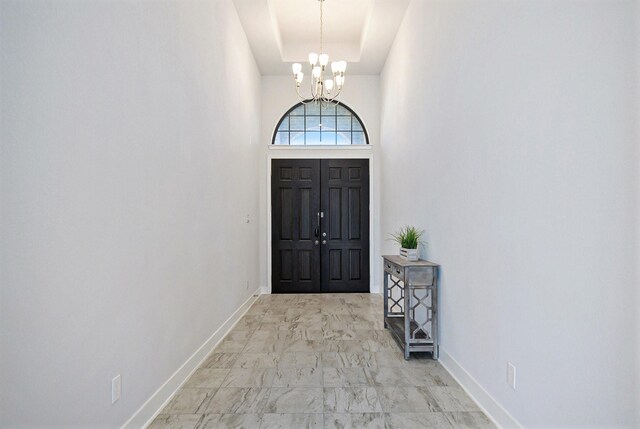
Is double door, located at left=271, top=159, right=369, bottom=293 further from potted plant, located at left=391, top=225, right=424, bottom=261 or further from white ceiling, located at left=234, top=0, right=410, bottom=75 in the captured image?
potted plant, located at left=391, top=225, right=424, bottom=261

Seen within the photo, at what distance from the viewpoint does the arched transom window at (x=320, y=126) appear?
263 inches

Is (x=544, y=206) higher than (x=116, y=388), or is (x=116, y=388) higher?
(x=544, y=206)

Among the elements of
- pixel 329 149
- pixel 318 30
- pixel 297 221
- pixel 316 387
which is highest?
pixel 318 30

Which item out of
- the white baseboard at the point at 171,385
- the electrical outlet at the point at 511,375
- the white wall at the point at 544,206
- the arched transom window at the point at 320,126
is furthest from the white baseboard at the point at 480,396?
the arched transom window at the point at 320,126

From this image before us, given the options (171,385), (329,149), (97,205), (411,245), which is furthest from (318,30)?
(171,385)

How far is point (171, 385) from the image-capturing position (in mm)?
2600

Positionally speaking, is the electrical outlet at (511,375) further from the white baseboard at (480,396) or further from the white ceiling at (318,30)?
the white ceiling at (318,30)

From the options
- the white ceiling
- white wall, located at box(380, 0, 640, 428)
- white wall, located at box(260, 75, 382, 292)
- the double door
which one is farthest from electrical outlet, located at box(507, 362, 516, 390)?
→ the double door

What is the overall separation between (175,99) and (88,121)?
1142 millimetres

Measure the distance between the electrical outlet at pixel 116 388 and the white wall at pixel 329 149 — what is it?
4.50m

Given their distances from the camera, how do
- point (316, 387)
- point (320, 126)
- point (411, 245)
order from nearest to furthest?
point (316, 387)
point (411, 245)
point (320, 126)

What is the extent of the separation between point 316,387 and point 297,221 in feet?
13.1

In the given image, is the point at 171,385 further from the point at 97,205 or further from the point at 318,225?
A: the point at 318,225

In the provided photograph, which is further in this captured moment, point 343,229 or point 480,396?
point 343,229
